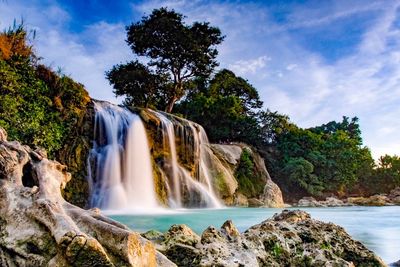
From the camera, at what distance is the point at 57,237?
2238mm

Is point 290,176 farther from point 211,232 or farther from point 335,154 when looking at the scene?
point 211,232

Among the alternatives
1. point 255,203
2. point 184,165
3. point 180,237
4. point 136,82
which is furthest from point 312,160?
point 180,237

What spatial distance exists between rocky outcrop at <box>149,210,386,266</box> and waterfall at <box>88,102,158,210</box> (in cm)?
803

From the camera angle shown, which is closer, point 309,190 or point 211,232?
point 211,232

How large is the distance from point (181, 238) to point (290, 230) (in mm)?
1372

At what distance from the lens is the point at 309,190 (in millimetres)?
24594

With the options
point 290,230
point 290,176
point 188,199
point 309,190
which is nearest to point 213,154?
point 188,199

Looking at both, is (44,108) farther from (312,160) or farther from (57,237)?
(312,160)

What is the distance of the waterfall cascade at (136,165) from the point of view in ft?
37.8

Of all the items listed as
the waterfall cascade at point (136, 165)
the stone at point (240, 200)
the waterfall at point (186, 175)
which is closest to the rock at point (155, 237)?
the waterfall cascade at point (136, 165)

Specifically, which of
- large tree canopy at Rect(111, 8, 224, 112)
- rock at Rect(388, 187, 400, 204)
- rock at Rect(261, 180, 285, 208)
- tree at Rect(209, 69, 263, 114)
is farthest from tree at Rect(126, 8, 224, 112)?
rock at Rect(388, 187, 400, 204)

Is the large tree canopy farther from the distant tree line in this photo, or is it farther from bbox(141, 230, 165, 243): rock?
bbox(141, 230, 165, 243): rock

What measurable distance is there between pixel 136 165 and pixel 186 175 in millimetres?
2389

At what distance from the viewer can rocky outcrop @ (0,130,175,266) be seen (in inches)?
80.9
